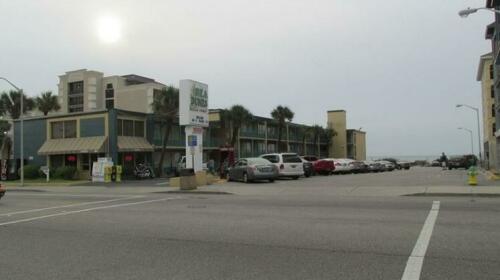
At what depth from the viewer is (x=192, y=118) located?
2634cm

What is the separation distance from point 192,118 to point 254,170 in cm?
448

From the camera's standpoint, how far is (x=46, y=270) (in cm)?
716

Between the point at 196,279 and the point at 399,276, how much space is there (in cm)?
267

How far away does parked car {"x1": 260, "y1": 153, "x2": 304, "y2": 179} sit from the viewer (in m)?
29.5

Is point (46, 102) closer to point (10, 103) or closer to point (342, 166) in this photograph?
point (10, 103)

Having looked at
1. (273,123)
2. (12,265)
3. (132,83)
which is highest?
(132,83)

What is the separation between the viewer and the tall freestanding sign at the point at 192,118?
25.7 meters

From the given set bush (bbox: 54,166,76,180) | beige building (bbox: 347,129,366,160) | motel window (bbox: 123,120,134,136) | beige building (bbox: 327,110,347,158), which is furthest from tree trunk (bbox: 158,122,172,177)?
beige building (bbox: 347,129,366,160)

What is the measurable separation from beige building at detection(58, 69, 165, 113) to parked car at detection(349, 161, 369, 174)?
73.0 m

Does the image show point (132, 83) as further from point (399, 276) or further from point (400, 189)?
point (399, 276)

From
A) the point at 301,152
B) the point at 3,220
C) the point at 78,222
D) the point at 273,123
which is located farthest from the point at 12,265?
the point at 301,152

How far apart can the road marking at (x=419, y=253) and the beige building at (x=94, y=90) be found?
342ft

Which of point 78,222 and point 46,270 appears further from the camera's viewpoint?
point 78,222

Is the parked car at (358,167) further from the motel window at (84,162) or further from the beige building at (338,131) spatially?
the beige building at (338,131)
